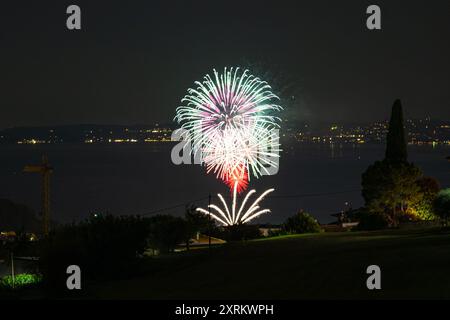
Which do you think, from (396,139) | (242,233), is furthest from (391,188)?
(242,233)

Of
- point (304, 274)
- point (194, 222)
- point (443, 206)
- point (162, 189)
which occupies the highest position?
point (162, 189)

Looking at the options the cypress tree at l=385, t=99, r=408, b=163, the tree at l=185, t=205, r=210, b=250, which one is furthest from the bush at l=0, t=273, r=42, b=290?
the cypress tree at l=385, t=99, r=408, b=163

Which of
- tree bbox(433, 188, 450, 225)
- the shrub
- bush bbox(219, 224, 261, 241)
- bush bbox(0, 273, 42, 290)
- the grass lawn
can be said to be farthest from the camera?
the shrub

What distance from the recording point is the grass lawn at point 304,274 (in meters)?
15.0

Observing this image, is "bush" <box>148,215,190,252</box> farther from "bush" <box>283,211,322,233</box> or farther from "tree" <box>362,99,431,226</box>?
"tree" <box>362,99,431,226</box>

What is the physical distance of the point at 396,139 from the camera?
4194cm

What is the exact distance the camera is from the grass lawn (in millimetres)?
15000

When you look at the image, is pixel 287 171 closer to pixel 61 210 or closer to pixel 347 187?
pixel 347 187

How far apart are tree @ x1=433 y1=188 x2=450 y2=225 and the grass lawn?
9489 millimetres

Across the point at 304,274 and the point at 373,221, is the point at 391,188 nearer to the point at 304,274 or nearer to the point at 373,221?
the point at 373,221

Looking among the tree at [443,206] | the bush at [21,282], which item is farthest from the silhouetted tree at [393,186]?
the bush at [21,282]

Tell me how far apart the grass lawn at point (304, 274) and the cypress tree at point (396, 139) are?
1792cm

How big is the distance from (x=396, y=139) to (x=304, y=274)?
26.1 metres

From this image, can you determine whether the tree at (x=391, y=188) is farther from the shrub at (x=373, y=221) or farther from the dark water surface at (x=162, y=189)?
the dark water surface at (x=162, y=189)
